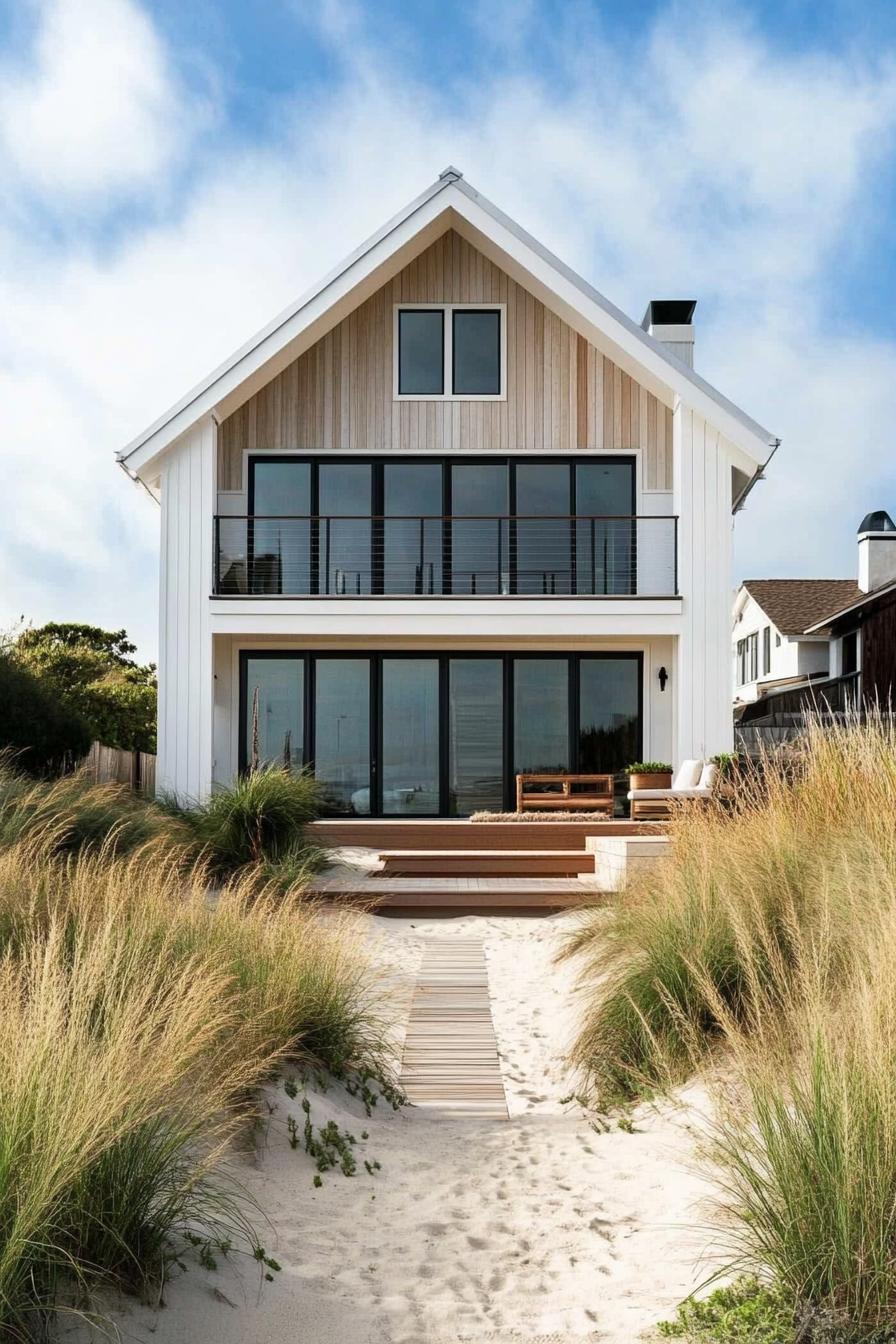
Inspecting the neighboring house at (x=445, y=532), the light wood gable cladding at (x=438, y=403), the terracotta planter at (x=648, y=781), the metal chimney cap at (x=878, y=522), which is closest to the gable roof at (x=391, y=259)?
the neighboring house at (x=445, y=532)

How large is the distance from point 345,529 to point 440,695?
107 inches

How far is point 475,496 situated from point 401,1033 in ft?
35.5

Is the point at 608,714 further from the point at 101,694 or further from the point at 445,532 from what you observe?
the point at 101,694

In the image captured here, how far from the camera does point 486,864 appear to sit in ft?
40.7

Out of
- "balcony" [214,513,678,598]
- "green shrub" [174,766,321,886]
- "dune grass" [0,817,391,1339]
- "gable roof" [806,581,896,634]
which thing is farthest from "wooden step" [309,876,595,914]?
"gable roof" [806,581,896,634]

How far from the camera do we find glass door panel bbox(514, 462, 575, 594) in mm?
15859

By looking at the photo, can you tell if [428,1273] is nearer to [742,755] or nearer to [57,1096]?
[57,1096]

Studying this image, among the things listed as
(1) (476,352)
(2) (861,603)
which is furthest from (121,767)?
(2) (861,603)

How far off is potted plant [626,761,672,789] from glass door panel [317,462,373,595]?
4523mm

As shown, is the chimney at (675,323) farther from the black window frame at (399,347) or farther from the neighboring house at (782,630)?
the neighboring house at (782,630)

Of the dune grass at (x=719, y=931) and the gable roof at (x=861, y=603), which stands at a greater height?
the gable roof at (x=861, y=603)

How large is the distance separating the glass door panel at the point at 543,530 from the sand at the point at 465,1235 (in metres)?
10.6

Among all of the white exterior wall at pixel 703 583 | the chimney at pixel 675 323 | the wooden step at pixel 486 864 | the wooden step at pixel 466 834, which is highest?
the chimney at pixel 675 323

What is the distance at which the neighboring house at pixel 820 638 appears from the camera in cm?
2466
